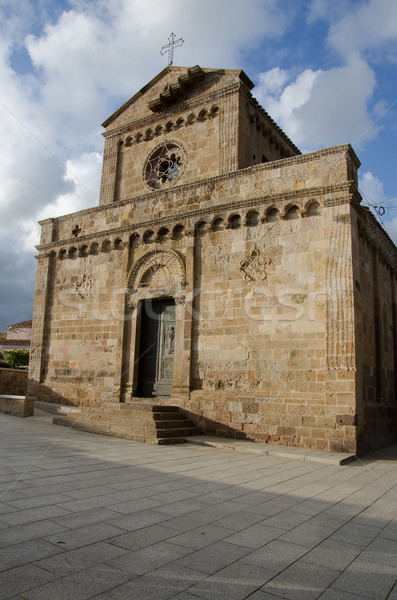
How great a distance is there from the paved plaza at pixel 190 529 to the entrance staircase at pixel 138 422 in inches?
87.3

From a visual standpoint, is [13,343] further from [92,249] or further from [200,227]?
[200,227]

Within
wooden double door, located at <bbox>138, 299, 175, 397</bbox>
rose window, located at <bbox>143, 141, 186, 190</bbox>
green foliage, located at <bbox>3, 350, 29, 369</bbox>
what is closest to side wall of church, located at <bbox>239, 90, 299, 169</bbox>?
rose window, located at <bbox>143, 141, 186, 190</bbox>

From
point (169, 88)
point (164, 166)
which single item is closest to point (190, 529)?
point (164, 166)

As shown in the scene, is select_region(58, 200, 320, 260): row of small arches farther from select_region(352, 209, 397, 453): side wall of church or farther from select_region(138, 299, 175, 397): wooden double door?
select_region(138, 299, 175, 397): wooden double door

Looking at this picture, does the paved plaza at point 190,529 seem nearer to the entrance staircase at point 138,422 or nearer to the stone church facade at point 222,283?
the entrance staircase at point 138,422

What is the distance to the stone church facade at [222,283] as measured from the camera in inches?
393

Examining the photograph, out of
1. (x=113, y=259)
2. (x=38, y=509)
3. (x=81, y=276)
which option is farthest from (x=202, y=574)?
(x=81, y=276)

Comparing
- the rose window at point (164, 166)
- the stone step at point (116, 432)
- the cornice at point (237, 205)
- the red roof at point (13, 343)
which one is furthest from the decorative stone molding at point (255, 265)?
the red roof at point (13, 343)

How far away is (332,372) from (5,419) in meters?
8.83

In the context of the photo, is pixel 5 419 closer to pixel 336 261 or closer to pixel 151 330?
pixel 151 330

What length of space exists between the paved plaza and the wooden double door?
15.8 ft

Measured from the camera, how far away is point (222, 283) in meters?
11.7

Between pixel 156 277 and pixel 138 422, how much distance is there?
438cm

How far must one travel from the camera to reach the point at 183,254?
1269cm
